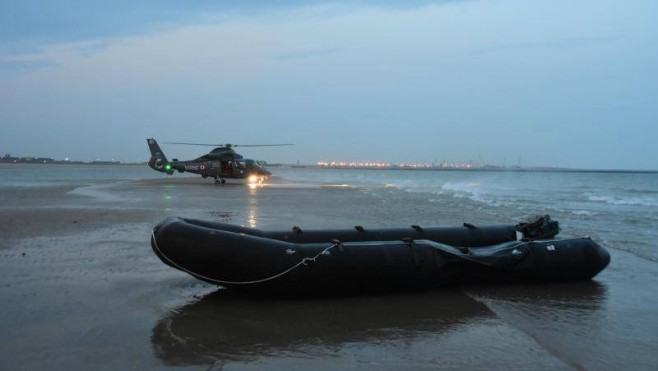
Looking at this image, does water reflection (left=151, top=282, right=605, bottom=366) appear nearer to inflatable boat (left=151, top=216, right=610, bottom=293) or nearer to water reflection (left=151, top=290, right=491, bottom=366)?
water reflection (left=151, top=290, right=491, bottom=366)

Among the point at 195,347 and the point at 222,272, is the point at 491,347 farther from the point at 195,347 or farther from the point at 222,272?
the point at 222,272

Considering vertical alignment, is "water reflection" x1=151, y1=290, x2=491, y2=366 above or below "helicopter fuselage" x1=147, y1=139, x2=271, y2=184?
below

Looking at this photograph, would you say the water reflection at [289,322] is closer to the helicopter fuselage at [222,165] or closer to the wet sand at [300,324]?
the wet sand at [300,324]

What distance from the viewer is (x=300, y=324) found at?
559 centimetres

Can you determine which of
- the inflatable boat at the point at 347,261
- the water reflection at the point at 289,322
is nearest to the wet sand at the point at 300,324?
the water reflection at the point at 289,322

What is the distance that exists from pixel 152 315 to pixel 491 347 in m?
3.50

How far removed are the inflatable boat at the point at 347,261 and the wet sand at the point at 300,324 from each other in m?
0.22

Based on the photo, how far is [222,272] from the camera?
6332 mm

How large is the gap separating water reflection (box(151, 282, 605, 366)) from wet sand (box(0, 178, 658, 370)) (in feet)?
0.06

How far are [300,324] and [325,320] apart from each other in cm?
30

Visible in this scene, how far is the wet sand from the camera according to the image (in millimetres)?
4574

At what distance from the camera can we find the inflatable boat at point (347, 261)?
20.7ft

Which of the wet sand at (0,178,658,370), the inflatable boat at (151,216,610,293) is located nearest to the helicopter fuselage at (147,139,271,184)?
the wet sand at (0,178,658,370)

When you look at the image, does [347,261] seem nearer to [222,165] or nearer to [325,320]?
[325,320]
